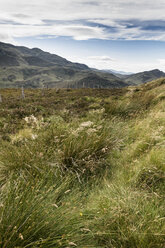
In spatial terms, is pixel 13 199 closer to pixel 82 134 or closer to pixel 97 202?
pixel 97 202

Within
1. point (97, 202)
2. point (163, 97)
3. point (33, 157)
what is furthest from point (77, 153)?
point (163, 97)

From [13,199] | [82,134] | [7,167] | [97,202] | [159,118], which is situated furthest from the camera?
[159,118]

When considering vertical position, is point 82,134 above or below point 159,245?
above

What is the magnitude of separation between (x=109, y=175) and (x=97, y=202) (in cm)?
95

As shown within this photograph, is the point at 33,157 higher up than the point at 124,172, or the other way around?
the point at 33,157

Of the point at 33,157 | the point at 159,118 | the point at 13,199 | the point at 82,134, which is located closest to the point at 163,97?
the point at 159,118

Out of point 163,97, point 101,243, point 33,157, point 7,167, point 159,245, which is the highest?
point 163,97

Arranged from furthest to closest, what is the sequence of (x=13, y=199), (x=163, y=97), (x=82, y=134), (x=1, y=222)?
1. (x=163, y=97)
2. (x=82, y=134)
3. (x=13, y=199)
4. (x=1, y=222)

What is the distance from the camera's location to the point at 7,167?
296cm

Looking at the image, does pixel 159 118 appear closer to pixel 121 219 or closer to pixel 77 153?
pixel 77 153

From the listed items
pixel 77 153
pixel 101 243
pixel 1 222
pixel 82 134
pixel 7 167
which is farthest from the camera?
pixel 82 134

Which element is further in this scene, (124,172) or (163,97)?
(163,97)

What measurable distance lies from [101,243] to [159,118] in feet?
17.1

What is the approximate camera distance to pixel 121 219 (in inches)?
78.2
